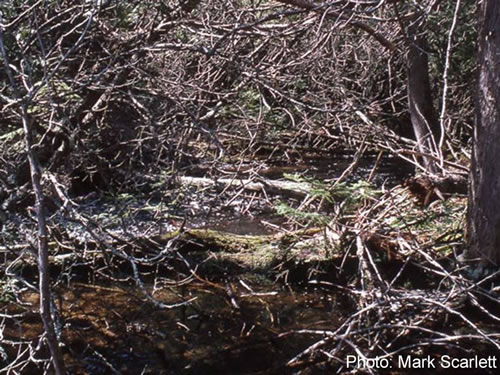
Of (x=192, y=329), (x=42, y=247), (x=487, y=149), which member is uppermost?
(x=42, y=247)

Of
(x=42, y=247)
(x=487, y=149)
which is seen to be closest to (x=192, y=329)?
(x=487, y=149)

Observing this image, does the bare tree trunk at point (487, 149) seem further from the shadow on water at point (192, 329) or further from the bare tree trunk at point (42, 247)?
the bare tree trunk at point (42, 247)

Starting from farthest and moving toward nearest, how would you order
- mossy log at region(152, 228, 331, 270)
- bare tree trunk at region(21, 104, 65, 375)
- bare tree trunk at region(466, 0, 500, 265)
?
1. mossy log at region(152, 228, 331, 270)
2. bare tree trunk at region(466, 0, 500, 265)
3. bare tree trunk at region(21, 104, 65, 375)

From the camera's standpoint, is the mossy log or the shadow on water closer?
the shadow on water

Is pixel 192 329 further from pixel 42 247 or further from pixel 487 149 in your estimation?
pixel 42 247

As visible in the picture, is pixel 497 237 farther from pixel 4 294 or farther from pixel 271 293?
pixel 4 294

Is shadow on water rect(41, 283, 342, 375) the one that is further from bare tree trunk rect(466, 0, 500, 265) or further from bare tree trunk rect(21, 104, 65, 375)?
bare tree trunk rect(21, 104, 65, 375)

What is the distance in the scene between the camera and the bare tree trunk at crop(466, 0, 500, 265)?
556cm

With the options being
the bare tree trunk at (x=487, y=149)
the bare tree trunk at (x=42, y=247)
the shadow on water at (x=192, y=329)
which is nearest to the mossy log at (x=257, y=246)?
Result: the shadow on water at (x=192, y=329)

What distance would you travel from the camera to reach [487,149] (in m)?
5.62

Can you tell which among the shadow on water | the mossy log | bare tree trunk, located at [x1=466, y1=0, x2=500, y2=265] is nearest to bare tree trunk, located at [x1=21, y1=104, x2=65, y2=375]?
the shadow on water

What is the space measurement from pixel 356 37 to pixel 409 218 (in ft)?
12.3

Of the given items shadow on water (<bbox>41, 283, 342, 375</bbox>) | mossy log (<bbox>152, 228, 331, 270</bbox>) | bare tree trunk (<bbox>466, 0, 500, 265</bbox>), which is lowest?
shadow on water (<bbox>41, 283, 342, 375</bbox>)

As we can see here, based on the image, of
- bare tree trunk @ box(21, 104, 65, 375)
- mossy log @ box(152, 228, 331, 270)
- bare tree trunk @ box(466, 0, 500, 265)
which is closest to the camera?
bare tree trunk @ box(21, 104, 65, 375)
